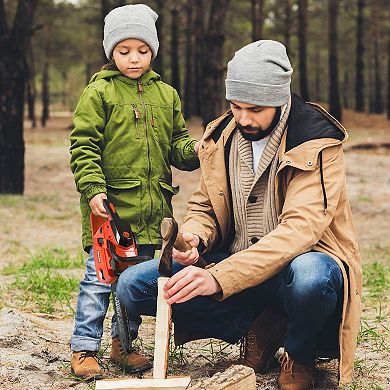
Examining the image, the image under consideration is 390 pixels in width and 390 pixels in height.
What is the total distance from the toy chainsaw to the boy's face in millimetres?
674

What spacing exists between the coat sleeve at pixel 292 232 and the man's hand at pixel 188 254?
22 centimetres

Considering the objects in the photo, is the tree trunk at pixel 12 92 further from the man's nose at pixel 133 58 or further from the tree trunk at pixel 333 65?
the tree trunk at pixel 333 65

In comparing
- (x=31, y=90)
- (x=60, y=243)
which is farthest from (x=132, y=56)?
(x=31, y=90)

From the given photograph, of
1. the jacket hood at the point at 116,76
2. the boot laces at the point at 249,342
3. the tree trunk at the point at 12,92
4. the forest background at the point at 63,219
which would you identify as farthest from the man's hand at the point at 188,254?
the tree trunk at the point at 12,92

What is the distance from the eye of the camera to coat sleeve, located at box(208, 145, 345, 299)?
3088 mm

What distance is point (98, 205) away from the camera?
11.6 ft

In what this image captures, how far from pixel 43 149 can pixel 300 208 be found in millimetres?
15410

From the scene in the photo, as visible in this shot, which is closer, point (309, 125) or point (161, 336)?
point (161, 336)

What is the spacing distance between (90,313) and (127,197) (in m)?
0.57

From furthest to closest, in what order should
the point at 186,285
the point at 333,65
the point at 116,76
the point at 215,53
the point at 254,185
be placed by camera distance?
the point at 333,65 < the point at 215,53 < the point at 116,76 < the point at 254,185 < the point at 186,285

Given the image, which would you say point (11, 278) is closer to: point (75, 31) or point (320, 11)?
point (320, 11)

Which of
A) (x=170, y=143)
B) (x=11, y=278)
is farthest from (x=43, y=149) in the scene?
(x=170, y=143)

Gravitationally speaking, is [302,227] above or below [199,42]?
below

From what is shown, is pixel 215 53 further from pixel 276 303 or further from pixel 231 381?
pixel 231 381
